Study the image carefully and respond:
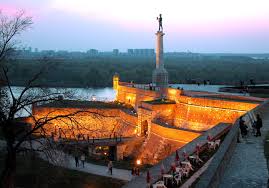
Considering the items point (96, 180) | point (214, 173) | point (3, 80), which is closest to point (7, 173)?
point (3, 80)

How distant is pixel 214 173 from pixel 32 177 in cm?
1365

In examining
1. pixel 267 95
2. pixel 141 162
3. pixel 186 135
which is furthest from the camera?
pixel 267 95

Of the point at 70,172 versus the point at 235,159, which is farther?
the point at 70,172

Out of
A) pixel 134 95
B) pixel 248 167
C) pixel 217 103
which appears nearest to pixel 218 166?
pixel 248 167

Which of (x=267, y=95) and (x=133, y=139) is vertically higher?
(x=267, y=95)

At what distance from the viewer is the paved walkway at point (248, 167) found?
10220mm

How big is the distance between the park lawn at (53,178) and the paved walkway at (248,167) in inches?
303

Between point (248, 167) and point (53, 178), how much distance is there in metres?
11.8

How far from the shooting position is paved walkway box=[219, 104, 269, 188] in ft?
33.5

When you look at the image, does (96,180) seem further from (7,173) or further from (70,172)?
(7,173)

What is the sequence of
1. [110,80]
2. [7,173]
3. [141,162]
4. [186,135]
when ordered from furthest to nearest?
[110,80] < [141,162] < [186,135] < [7,173]

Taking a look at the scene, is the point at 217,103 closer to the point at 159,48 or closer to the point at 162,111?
the point at 162,111

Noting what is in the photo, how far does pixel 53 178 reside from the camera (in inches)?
820

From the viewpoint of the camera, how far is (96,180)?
20.5 metres
